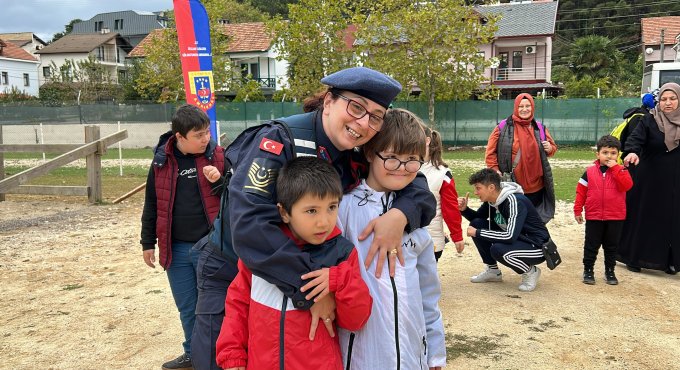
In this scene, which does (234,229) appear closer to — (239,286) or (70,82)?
(239,286)

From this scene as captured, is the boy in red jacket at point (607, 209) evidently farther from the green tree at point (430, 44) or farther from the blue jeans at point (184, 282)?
the green tree at point (430, 44)

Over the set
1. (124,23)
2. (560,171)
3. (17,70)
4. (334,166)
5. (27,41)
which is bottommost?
(560,171)

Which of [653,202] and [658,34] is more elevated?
[658,34]

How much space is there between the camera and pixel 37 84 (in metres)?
54.1

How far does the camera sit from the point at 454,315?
4.77 meters

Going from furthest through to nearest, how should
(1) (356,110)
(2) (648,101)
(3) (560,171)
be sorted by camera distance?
1. (3) (560,171)
2. (2) (648,101)
3. (1) (356,110)

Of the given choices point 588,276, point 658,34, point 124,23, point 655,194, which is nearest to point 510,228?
point 588,276

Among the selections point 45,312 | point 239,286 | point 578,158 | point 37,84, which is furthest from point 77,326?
point 37,84

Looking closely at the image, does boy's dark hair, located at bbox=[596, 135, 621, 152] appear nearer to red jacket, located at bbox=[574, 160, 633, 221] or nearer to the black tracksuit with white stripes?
red jacket, located at bbox=[574, 160, 633, 221]

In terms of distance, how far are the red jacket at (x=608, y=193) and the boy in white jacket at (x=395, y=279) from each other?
13.4ft

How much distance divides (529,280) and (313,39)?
71.7ft

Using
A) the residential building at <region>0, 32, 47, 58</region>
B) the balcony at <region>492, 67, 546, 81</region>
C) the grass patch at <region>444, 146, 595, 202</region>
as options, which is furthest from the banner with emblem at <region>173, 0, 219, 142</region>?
the residential building at <region>0, 32, 47, 58</region>

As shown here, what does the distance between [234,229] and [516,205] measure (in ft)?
12.8

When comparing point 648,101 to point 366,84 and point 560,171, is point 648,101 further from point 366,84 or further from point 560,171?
point 560,171
